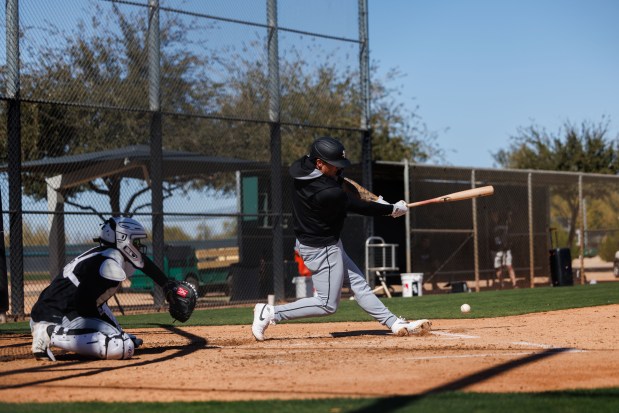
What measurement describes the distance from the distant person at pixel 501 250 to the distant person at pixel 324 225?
14.0m

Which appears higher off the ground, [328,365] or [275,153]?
[275,153]

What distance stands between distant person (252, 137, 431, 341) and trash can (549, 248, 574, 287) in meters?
13.0

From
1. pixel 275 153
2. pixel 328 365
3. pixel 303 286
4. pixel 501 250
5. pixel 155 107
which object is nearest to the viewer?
pixel 328 365

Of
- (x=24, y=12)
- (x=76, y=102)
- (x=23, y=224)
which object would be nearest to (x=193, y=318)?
(x=23, y=224)

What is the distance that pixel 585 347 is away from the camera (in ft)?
26.0

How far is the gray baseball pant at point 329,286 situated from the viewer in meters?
8.56

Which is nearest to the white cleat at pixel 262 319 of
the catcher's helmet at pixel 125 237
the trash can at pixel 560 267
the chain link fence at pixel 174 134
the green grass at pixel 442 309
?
the catcher's helmet at pixel 125 237

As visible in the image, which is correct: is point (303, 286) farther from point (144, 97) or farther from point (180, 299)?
point (180, 299)

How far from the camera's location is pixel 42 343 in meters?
7.77

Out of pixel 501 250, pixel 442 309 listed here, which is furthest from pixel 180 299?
pixel 501 250

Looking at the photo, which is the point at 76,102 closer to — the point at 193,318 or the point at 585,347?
the point at 193,318

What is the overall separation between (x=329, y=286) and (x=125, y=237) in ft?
6.76

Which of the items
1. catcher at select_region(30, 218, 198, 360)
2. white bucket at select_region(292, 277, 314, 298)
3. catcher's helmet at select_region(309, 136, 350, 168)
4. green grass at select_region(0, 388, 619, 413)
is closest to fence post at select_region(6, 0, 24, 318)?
white bucket at select_region(292, 277, 314, 298)

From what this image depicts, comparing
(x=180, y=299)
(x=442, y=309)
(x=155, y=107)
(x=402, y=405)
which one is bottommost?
(x=402, y=405)
